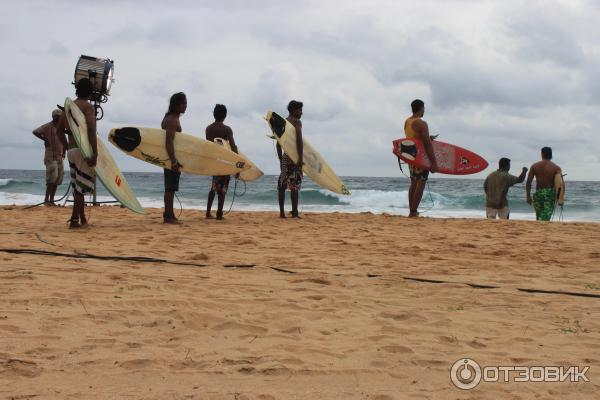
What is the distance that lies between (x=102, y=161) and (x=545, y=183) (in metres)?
5.84

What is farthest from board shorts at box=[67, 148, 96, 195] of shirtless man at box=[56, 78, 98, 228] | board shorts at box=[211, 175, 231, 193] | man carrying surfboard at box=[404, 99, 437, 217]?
man carrying surfboard at box=[404, 99, 437, 217]

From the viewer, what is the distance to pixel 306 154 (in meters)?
8.77

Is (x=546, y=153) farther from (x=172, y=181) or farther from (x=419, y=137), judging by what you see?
(x=172, y=181)

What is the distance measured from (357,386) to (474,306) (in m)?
1.42

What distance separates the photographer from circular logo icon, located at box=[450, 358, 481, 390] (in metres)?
2.24

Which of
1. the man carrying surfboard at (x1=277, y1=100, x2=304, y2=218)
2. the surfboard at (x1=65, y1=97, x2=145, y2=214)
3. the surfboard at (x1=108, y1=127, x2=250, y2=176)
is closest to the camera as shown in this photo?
the surfboard at (x1=65, y1=97, x2=145, y2=214)

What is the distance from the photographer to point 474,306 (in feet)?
11.2

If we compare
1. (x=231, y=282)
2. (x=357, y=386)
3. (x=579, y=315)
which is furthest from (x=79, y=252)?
(x=579, y=315)

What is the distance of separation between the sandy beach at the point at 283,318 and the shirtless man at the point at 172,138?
1.18 metres

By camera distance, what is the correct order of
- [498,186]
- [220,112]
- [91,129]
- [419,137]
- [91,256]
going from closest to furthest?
[91,256], [91,129], [220,112], [419,137], [498,186]

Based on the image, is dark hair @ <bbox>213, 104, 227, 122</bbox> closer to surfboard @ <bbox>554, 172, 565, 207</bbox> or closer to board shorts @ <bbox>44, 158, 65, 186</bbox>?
board shorts @ <bbox>44, 158, 65, 186</bbox>

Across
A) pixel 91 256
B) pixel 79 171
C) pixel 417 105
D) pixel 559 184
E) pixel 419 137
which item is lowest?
pixel 91 256

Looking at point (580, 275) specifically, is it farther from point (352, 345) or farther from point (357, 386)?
point (357, 386)

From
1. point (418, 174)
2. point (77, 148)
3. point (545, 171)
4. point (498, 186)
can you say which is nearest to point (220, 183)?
point (77, 148)
